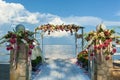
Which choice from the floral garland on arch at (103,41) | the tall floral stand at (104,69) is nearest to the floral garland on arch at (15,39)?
the floral garland on arch at (103,41)

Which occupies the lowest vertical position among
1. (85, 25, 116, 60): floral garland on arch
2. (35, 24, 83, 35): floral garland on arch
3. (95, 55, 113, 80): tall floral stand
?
(95, 55, 113, 80): tall floral stand

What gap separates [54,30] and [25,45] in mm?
13048

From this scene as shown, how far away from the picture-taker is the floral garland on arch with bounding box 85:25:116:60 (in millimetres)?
9516

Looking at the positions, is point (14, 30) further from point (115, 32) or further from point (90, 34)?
point (115, 32)

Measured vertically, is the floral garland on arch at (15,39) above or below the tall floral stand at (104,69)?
above

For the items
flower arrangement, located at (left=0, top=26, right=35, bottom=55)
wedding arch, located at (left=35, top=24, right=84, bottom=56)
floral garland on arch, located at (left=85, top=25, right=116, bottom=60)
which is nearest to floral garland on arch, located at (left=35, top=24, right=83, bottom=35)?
wedding arch, located at (left=35, top=24, right=84, bottom=56)

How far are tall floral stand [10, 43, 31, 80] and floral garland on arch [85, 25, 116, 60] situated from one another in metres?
1.98

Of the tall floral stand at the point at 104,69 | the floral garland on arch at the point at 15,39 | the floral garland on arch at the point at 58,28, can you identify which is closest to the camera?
the floral garland on arch at the point at 15,39

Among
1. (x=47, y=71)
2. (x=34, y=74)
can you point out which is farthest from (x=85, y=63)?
(x=34, y=74)

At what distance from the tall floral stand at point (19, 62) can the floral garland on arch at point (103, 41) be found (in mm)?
1977

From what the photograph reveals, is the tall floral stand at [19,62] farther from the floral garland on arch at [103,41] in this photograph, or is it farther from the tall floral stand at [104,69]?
the tall floral stand at [104,69]

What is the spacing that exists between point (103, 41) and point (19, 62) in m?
2.53

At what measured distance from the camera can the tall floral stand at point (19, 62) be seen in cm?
955

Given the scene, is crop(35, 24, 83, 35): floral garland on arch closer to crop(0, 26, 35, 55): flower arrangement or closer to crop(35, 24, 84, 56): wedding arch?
crop(35, 24, 84, 56): wedding arch
